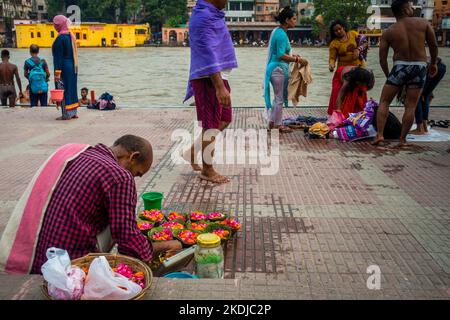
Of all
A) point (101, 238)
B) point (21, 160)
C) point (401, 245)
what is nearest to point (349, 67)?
point (401, 245)

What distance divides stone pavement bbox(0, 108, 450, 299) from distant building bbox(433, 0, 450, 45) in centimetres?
6811

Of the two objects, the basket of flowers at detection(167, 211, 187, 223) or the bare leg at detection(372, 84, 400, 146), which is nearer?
the basket of flowers at detection(167, 211, 187, 223)

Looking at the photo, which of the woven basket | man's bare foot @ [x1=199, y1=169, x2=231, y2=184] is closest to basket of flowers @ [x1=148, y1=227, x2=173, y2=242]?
the woven basket

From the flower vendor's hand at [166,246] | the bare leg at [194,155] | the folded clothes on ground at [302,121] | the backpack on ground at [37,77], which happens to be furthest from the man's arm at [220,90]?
the backpack on ground at [37,77]

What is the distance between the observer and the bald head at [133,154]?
2295 mm

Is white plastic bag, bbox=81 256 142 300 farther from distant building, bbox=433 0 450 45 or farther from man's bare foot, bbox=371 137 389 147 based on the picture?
distant building, bbox=433 0 450 45

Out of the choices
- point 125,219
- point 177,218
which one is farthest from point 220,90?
point 125,219

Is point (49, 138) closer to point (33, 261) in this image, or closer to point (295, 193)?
point (295, 193)

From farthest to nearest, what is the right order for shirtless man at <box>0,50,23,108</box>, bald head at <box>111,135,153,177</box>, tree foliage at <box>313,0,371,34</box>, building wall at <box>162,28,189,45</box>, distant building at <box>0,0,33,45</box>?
building wall at <box>162,28,189,45</box> → distant building at <box>0,0,33,45</box> → tree foliage at <box>313,0,371,34</box> → shirtless man at <box>0,50,23,108</box> → bald head at <box>111,135,153,177</box>

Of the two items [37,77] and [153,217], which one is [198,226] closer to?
[153,217]

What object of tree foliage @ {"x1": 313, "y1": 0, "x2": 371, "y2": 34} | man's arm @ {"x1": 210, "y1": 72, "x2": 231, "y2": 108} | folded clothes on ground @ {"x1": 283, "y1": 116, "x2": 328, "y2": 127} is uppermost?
tree foliage @ {"x1": 313, "y1": 0, "x2": 371, "y2": 34}

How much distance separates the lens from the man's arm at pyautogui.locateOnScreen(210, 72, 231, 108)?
4.21 metres
